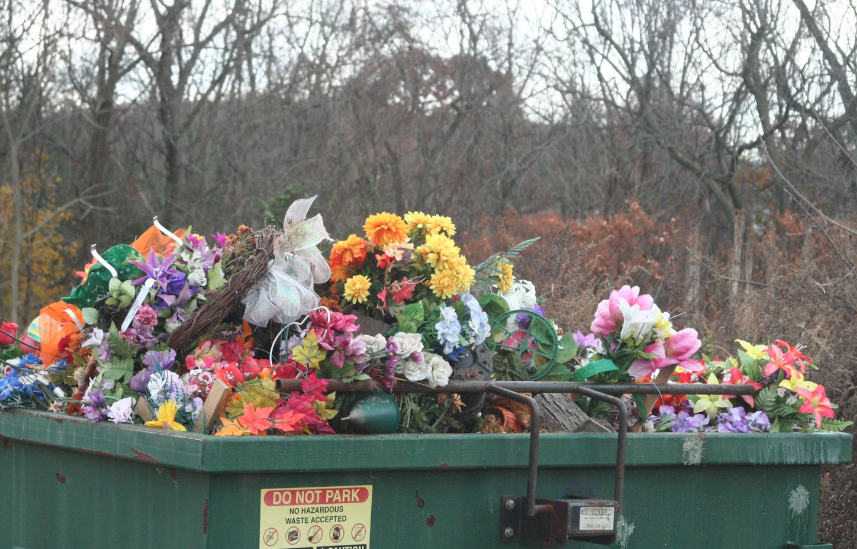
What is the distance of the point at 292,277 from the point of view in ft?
8.94

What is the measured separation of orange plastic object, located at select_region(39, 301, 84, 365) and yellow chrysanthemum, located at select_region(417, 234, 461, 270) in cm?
110

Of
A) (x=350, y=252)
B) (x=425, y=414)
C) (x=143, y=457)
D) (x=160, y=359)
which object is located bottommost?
(x=143, y=457)

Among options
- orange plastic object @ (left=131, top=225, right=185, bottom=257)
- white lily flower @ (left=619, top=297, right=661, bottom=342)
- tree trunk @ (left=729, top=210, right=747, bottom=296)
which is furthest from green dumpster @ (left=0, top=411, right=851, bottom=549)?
tree trunk @ (left=729, top=210, right=747, bottom=296)

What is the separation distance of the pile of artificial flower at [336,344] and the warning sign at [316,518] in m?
0.17

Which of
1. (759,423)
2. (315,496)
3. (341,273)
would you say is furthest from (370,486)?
(759,423)

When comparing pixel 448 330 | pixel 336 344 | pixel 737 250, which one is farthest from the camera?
pixel 737 250

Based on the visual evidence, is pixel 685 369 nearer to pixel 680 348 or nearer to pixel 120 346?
pixel 680 348

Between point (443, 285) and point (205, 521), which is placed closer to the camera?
point (205, 521)

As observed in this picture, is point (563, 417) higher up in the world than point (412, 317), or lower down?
lower down

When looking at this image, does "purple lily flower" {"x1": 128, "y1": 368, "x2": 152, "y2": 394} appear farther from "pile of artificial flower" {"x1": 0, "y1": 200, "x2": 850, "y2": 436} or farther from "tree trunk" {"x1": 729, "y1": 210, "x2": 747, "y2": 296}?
"tree trunk" {"x1": 729, "y1": 210, "x2": 747, "y2": 296}

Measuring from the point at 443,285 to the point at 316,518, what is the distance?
0.83 m

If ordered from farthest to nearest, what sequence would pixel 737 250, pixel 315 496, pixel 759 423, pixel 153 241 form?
pixel 737 250 → pixel 153 241 → pixel 759 423 → pixel 315 496

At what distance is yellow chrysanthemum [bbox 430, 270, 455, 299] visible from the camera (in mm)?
2770

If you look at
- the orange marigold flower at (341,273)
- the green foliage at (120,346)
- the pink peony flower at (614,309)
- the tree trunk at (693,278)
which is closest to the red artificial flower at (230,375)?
the green foliage at (120,346)
